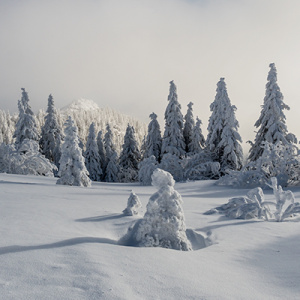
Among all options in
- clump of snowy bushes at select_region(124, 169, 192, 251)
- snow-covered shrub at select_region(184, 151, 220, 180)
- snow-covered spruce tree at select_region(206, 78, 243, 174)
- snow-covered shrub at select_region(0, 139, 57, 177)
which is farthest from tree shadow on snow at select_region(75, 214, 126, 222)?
snow-covered spruce tree at select_region(206, 78, 243, 174)

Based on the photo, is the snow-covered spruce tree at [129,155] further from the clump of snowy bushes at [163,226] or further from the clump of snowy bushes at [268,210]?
the clump of snowy bushes at [163,226]

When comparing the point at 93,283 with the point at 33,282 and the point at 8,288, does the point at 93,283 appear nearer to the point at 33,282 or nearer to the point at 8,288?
the point at 33,282

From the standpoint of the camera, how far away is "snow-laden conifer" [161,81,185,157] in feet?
98.6

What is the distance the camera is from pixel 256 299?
2248mm

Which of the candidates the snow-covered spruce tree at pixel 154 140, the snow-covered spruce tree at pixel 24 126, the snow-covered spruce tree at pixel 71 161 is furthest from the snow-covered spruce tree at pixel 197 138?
the snow-covered spruce tree at pixel 71 161

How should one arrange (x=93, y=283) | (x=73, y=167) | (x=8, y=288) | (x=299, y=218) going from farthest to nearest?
1. (x=73, y=167)
2. (x=299, y=218)
3. (x=93, y=283)
4. (x=8, y=288)

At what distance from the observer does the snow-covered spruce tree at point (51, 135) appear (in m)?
36.3

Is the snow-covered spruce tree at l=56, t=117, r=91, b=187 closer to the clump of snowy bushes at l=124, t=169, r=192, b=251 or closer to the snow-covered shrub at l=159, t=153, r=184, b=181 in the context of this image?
the snow-covered shrub at l=159, t=153, r=184, b=181

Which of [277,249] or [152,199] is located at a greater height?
[152,199]

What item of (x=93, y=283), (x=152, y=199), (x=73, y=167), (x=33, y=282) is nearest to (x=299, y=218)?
(x=152, y=199)

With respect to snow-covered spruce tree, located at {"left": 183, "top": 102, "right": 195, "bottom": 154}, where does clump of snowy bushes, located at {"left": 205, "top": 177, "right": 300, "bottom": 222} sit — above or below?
below

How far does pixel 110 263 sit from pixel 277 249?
2.50 meters

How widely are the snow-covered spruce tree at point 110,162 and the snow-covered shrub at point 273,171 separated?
25724mm

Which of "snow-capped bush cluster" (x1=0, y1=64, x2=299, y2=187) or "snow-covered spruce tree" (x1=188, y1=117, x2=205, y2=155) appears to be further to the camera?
"snow-covered spruce tree" (x1=188, y1=117, x2=205, y2=155)
